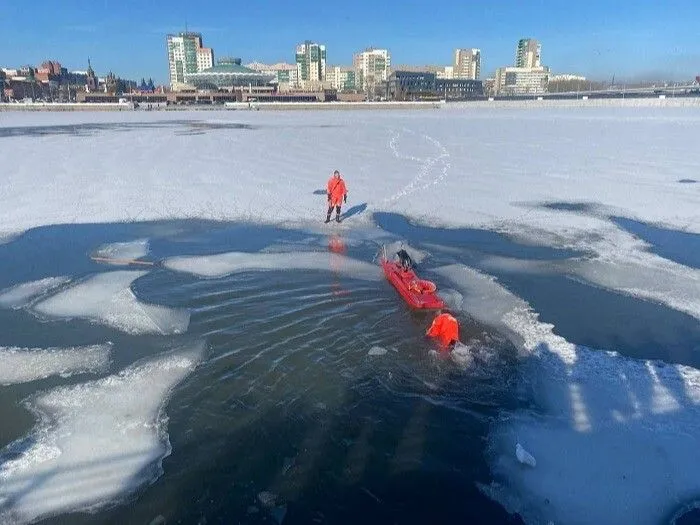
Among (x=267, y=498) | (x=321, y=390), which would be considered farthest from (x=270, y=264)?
(x=267, y=498)

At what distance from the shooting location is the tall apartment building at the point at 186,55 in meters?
161

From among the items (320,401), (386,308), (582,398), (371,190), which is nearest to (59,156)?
(371,190)

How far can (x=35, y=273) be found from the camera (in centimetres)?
710

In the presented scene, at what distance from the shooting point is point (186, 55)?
164 m

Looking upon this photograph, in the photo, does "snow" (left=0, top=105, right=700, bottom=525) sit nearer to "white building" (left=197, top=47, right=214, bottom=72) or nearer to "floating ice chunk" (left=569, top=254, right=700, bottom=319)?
"floating ice chunk" (left=569, top=254, right=700, bottom=319)

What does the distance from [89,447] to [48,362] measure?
4.83 ft

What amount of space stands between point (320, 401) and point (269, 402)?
407 mm

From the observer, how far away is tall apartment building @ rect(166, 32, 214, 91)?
529 ft

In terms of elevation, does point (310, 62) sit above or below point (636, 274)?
→ above

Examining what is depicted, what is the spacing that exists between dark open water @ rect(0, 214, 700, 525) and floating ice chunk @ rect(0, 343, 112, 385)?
134 mm

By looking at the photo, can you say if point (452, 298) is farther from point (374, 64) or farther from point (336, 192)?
point (374, 64)

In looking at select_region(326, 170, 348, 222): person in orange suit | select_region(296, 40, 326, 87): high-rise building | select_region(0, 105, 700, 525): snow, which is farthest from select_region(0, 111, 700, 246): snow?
select_region(296, 40, 326, 87): high-rise building

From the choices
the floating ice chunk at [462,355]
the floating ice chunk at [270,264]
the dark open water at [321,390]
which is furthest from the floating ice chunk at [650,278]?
the floating ice chunk at [270,264]

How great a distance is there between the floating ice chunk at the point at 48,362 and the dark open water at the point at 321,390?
0.13 m
